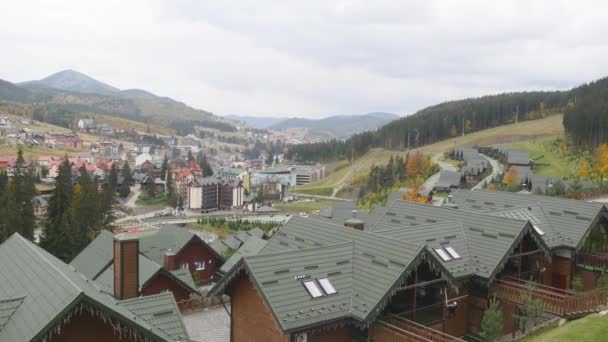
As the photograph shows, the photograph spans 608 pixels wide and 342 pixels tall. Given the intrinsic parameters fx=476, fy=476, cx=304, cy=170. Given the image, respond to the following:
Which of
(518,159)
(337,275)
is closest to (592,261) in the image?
(337,275)

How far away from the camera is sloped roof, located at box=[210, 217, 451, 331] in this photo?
16547 mm

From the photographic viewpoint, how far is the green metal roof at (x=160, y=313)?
1377cm

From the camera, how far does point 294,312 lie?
1630 cm

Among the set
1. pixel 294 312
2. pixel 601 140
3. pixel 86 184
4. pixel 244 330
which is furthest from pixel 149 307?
pixel 601 140

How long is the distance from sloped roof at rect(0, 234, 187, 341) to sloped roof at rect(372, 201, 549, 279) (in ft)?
40.7

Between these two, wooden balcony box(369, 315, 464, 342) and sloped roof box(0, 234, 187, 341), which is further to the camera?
wooden balcony box(369, 315, 464, 342)

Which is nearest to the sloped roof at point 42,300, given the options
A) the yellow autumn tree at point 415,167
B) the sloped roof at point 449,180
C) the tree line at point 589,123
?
the sloped roof at point 449,180

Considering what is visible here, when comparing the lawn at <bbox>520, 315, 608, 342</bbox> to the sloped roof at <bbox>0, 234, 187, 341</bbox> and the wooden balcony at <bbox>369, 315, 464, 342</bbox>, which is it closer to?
the wooden balcony at <bbox>369, 315, 464, 342</bbox>

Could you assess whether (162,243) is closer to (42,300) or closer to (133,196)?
(42,300)

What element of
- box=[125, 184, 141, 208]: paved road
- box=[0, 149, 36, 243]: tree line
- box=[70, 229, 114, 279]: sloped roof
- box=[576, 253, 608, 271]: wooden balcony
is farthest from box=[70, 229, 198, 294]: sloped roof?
box=[125, 184, 141, 208]: paved road

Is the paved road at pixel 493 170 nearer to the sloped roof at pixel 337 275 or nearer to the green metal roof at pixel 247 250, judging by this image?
the green metal roof at pixel 247 250

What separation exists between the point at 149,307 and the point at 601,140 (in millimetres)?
98485

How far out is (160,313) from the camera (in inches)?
560

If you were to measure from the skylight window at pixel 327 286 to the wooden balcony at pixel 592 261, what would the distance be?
15.5 m
